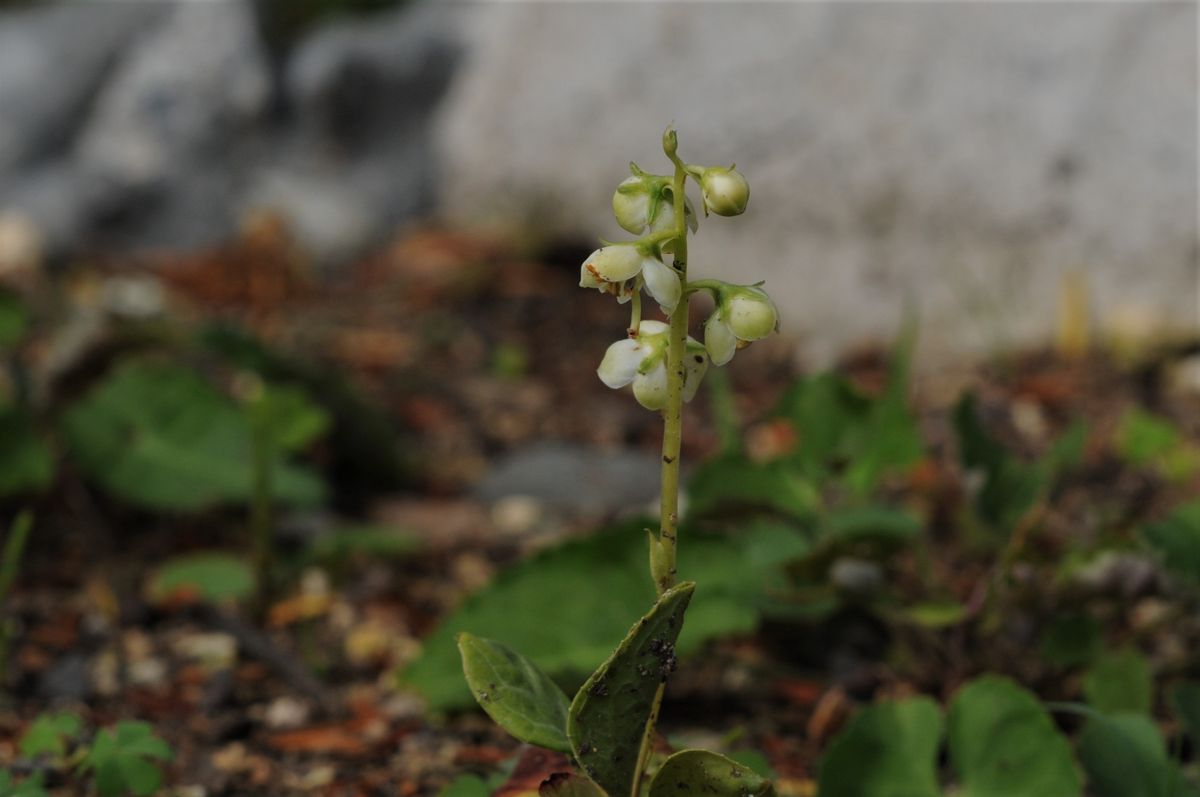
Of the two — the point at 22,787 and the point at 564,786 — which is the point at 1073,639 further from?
the point at 22,787

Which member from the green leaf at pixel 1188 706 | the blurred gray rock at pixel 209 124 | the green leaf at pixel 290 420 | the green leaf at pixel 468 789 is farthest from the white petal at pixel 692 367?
the blurred gray rock at pixel 209 124

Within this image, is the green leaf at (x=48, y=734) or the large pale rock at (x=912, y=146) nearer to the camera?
the green leaf at (x=48, y=734)

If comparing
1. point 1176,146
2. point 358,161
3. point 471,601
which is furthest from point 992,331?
point 358,161

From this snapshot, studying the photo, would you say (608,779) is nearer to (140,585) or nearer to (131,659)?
(131,659)

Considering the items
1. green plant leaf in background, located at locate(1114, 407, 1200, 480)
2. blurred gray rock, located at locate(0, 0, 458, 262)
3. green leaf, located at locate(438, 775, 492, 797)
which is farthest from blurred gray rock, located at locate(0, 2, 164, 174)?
green leaf, located at locate(438, 775, 492, 797)

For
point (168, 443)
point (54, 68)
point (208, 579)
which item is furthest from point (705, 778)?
point (54, 68)

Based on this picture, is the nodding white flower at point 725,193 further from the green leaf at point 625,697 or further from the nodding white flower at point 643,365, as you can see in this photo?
the green leaf at point 625,697
